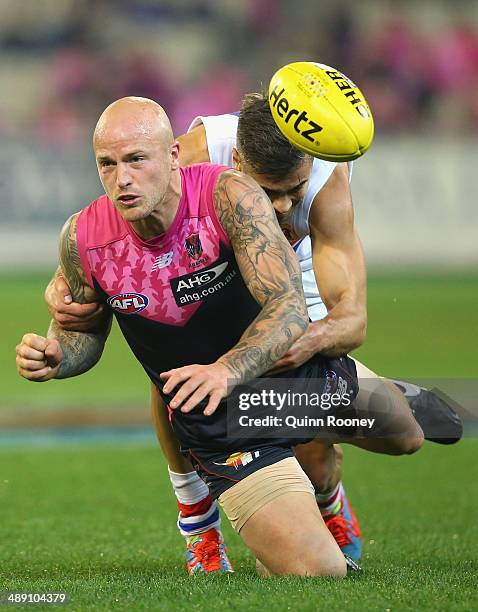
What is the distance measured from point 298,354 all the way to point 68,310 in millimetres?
1068

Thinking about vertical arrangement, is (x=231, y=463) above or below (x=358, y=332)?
below

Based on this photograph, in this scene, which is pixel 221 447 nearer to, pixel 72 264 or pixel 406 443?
pixel 72 264

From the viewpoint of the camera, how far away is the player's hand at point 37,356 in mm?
5160

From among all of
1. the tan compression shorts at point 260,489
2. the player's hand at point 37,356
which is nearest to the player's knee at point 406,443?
the tan compression shorts at point 260,489

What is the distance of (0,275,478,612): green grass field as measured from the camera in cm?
451

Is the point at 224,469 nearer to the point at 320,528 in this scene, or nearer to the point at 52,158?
the point at 320,528

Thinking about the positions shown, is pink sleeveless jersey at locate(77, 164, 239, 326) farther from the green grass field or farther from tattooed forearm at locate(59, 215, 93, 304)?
the green grass field

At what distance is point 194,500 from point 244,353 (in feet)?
4.76

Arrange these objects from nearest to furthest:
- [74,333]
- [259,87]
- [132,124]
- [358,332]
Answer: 1. [132,124]
2. [74,333]
3. [358,332]
4. [259,87]

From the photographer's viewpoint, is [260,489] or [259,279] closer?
[259,279]

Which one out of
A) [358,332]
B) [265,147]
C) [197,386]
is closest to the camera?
[197,386]

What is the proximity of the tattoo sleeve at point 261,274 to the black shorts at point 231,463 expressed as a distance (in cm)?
55

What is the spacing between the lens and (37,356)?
5.18 m

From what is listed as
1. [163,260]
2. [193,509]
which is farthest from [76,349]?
[193,509]
